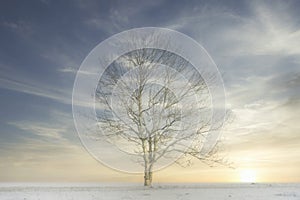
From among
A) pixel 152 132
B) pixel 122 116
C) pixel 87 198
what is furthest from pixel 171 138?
pixel 87 198

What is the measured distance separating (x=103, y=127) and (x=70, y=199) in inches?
567

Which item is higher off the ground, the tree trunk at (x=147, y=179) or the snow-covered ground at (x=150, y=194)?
the tree trunk at (x=147, y=179)

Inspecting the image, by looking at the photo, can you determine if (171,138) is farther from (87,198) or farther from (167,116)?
(87,198)

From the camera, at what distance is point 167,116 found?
3653cm

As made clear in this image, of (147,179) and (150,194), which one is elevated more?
(147,179)

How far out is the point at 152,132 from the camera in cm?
3606

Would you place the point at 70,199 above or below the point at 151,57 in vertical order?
below

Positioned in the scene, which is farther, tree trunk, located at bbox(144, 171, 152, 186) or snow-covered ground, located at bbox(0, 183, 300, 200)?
tree trunk, located at bbox(144, 171, 152, 186)

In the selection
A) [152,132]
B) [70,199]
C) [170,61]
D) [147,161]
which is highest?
[170,61]

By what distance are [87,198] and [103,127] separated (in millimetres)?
13924

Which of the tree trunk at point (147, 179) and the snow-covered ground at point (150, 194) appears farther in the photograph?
the tree trunk at point (147, 179)

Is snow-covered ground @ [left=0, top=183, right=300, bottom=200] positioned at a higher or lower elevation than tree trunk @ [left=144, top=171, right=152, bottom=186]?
lower

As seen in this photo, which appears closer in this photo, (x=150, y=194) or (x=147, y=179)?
(x=150, y=194)

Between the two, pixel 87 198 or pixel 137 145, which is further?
pixel 137 145
